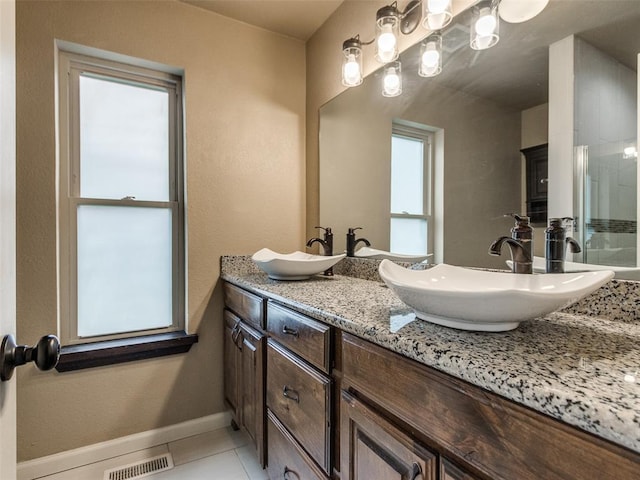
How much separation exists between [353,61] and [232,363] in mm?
1745

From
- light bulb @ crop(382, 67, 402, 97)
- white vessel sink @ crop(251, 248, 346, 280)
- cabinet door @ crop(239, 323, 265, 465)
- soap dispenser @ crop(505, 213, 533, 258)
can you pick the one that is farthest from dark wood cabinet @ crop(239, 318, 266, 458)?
light bulb @ crop(382, 67, 402, 97)

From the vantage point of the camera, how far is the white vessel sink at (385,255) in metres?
1.49

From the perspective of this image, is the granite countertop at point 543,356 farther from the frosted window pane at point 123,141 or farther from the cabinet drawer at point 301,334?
the frosted window pane at point 123,141

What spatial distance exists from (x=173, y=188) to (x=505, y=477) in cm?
198

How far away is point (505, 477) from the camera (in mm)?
494

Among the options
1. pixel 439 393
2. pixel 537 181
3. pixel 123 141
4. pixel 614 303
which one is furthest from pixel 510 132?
pixel 123 141

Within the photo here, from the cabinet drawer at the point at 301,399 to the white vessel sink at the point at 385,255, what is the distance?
709 millimetres

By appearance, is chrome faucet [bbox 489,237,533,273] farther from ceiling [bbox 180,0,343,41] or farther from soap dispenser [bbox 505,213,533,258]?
ceiling [bbox 180,0,343,41]

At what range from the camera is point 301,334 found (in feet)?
3.55

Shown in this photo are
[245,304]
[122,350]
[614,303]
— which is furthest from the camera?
[122,350]

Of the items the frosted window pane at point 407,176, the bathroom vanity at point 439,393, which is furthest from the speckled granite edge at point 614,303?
the frosted window pane at point 407,176

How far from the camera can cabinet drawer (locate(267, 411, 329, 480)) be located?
1.05 m

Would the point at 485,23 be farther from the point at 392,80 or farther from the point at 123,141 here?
the point at 123,141

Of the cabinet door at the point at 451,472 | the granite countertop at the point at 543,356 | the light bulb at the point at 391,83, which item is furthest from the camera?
the light bulb at the point at 391,83
